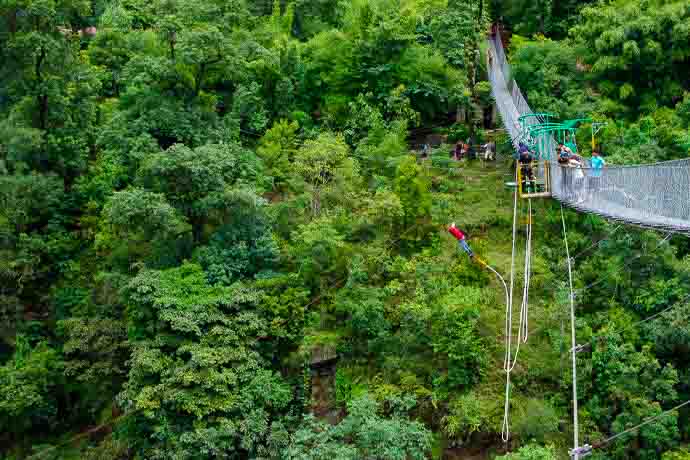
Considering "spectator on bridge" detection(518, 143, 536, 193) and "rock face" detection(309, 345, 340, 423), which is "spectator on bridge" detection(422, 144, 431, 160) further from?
"rock face" detection(309, 345, 340, 423)

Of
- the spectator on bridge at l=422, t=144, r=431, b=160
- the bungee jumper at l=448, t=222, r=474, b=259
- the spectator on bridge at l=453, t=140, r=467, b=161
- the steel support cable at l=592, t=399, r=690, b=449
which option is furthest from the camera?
the spectator on bridge at l=422, t=144, r=431, b=160

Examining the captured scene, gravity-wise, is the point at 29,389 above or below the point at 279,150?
below

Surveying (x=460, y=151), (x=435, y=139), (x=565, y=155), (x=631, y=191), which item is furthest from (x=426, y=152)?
(x=631, y=191)

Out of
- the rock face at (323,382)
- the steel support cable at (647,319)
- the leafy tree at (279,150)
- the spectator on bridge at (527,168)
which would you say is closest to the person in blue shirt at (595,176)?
the spectator on bridge at (527,168)

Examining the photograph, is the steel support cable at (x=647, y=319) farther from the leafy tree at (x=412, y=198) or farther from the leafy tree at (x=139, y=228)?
the leafy tree at (x=139, y=228)

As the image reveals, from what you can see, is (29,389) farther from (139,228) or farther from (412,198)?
(412,198)

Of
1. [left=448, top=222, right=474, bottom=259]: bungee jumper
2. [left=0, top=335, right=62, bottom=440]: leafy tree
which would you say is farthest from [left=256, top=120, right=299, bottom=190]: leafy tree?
[left=0, top=335, right=62, bottom=440]: leafy tree

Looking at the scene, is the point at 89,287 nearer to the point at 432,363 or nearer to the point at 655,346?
the point at 432,363
